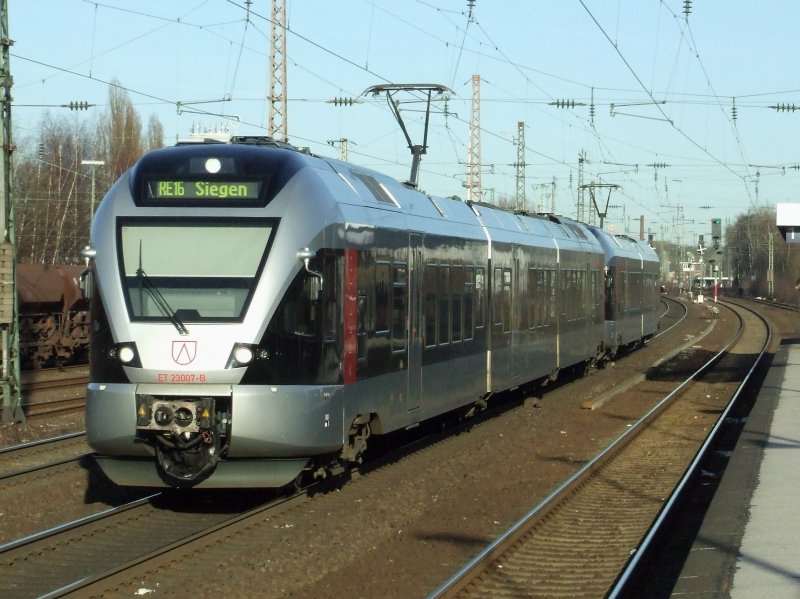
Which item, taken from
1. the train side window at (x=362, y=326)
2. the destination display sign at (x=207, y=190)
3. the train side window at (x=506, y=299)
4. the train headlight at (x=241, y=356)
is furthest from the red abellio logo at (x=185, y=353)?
the train side window at (x=506, y=299)

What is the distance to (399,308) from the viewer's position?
12680 mm

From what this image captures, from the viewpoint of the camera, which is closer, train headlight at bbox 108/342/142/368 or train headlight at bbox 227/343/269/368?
train headlight at bbox 227/343/269/368

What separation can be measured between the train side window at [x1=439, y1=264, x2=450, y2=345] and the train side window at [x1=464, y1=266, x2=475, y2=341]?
2.91ft

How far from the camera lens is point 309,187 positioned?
10516mm

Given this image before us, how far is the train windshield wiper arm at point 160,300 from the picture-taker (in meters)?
9.82

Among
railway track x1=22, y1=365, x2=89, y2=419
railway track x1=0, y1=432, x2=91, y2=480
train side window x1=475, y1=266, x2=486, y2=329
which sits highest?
train side window x1=475, y1=266, x2=486, y2=329

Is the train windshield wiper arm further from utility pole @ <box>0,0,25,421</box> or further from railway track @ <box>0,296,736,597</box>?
utility pole @ <box>0,0,25,421</box>

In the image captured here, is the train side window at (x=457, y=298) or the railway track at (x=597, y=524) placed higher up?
the train side window at (x=457, y=298)

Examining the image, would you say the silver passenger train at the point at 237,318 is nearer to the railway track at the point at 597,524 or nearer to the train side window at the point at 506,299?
the railway track at the point at 597,524

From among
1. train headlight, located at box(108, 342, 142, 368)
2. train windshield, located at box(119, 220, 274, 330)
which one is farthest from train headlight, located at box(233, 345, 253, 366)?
train headlight, located at box(108, 342, 142, 368)

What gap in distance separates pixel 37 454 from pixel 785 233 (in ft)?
72.2

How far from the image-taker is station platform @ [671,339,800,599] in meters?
7.56

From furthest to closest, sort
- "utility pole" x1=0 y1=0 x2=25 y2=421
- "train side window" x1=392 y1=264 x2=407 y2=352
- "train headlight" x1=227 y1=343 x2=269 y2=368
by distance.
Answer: "utility pole" x1=0 y1=0 x2=25 y2=421, "train side window" x1=392 y1=264 x2=407 y2=352, "train headlight" x1=227 y1=343 x2=269 y2=368

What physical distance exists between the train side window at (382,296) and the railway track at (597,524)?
8.12 ft
